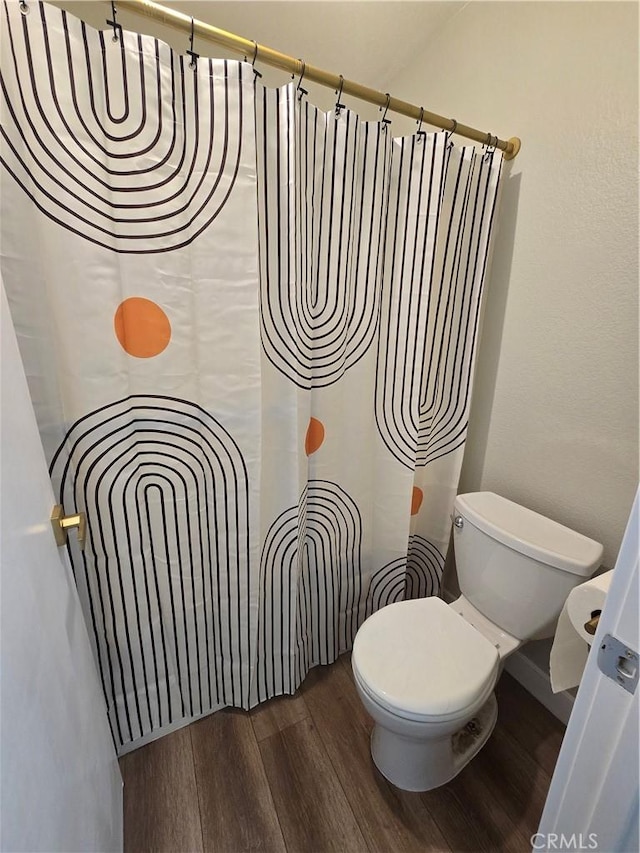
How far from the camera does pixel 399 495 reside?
1.37m

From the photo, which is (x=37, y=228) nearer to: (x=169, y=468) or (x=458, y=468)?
(x=169, y=468)

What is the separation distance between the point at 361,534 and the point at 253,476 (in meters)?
0.56

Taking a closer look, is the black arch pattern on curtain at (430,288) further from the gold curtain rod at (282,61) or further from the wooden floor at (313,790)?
the wooden floor at (313,790)

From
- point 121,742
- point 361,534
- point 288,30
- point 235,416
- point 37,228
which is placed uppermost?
point 288,30

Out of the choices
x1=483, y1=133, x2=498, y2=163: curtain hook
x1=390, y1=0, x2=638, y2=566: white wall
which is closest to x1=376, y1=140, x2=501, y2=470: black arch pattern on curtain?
x1=483, y1=133, x2=498, y2=163: curtain hook

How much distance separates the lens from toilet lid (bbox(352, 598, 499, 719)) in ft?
3.14

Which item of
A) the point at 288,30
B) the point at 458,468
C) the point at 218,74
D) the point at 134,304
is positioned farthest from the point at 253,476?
the point at 288,30

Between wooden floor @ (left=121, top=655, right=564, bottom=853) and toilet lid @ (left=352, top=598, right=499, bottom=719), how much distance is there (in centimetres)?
40

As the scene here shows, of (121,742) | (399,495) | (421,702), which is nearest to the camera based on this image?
(421,702)

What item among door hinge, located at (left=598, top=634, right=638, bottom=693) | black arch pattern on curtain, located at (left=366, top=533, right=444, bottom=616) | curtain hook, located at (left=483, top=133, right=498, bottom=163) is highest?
curtain hook, located at (left=483, top=133, right=498, bottom=163)

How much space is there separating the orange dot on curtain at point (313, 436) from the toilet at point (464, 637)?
534 mm

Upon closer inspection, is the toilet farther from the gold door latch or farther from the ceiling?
the ceiling

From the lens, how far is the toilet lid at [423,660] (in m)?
0.96

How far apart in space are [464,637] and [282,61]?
158cm
